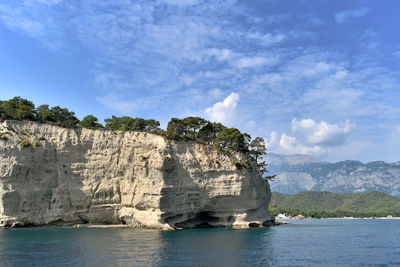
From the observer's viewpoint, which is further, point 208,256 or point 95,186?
point 95,186

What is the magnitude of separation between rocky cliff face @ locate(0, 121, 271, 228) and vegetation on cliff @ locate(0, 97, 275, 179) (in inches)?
153

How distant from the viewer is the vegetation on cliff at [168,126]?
71500 mm

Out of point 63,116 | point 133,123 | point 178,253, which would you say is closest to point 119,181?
point 133,123

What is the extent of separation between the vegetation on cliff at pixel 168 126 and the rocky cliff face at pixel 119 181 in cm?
388

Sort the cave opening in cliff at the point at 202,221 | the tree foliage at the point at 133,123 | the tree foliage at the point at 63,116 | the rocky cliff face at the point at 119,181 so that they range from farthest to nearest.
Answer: the tree foliage at the point at 133,123, the tree foliage at the point at 63,116, the cave opening in cliff at the point at 202,221, the rocky cliff face at the point at 119,181

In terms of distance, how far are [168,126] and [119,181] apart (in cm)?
1772

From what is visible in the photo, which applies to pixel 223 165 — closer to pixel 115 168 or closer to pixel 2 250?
pixel 115 168

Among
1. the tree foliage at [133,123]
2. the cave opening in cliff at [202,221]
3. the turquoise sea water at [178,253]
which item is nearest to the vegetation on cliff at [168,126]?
the tree foliage at [133,123]

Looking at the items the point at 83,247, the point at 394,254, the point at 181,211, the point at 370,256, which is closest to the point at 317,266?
the point at 370,256

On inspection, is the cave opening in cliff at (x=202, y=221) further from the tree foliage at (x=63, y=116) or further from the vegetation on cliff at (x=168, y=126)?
the tree foliage at (x=63, y=116)

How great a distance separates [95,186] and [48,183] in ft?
30.1

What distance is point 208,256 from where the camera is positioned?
106 ft

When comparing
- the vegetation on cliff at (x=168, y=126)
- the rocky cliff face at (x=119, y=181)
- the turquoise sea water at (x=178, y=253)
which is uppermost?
the vegetation on cliff at (x=168, y=126)

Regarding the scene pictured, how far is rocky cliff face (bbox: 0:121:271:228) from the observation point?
2470 inches
